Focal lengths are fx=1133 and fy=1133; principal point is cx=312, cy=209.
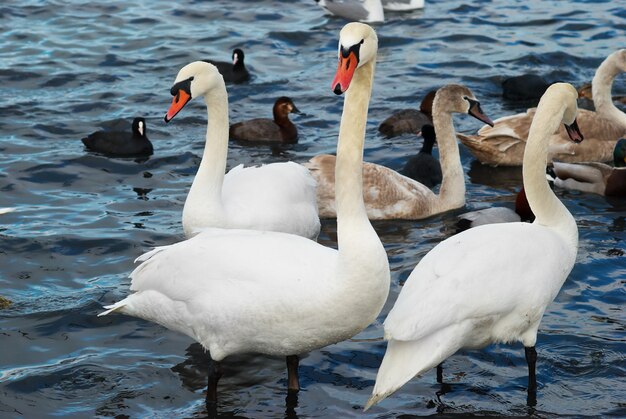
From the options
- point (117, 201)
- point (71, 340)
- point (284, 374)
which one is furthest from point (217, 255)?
point (117, 201)

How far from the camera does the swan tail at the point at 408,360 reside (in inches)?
249

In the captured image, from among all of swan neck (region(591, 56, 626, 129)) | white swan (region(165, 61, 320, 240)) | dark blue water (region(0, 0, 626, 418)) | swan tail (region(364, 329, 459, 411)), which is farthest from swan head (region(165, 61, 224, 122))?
swan neck (region(591, 56, 626, 129))

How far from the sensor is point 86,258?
31.6 feet

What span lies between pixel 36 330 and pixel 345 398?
2.38 m

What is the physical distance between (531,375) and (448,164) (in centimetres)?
455

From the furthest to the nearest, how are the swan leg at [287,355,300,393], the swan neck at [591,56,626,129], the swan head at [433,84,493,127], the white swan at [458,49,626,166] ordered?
the swan neck at [591,56,626,129]
the white swan at [458,49,626,166]
the swan head at [433,84,493,127]
the swan leg at [287,355,300,393]

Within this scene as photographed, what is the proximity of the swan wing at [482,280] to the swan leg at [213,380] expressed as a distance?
3.65ft

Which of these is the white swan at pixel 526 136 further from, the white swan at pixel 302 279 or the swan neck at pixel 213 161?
the white swan at pixel 302 279

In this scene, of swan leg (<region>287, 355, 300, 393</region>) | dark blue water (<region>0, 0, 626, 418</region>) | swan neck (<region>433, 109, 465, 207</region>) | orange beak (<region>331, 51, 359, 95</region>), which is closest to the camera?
orange beak (<region>331, 51, 359, 95</region>)

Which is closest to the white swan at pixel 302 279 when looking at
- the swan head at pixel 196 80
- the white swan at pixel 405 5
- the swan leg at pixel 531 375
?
the swan leg at pixel 531 375

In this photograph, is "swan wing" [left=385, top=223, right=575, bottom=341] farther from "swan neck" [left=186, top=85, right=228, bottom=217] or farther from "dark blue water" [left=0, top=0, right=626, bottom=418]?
"swan neck" [left=186, top=85, right=228, bottom=217]

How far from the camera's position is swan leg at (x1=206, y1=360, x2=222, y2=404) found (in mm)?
6895

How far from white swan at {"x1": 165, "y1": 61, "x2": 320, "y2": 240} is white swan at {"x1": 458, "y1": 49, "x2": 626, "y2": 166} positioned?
3.50 metres

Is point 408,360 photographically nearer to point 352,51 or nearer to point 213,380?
point 213,380
